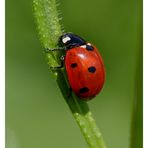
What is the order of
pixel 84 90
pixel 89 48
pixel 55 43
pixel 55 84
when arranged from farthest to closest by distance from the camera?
pixel 55 84 < pixel 89 48 < pixel 84 90 < pixel 55 43

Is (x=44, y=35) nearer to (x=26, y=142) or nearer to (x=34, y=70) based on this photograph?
(x=26, y=142)

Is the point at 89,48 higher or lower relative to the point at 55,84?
higher

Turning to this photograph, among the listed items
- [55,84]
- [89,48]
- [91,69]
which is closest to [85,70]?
[91,69]

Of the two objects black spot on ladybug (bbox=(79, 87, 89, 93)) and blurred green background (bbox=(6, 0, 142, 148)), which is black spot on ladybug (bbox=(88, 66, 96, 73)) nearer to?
black spot on ladybug (bbox=(79, 87, 89, 93))

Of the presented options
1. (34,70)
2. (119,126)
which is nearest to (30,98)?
(34,70)

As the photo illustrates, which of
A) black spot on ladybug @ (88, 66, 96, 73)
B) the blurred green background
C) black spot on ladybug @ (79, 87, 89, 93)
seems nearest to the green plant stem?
black spot on ladybug @ (79, 87, 89, 93)

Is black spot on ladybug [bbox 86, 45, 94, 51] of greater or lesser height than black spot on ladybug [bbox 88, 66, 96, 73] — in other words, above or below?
above

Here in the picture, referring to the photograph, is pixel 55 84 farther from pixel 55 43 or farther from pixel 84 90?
pixel 55 43

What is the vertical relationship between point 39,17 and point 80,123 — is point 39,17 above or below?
above
